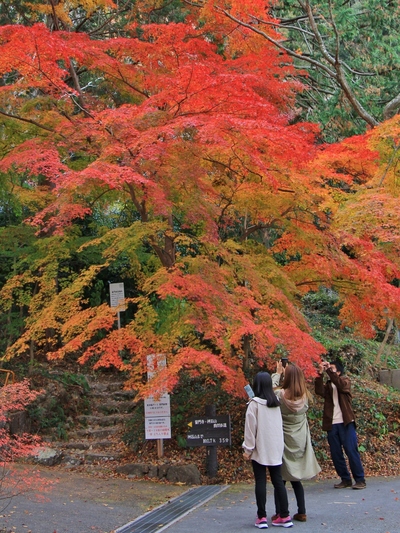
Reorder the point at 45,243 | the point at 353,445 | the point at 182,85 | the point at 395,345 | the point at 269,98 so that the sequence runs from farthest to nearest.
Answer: the point at 395,345 → the point at 269,98 → the point at 45,243 → the point at 182,85 → the point at 353,445

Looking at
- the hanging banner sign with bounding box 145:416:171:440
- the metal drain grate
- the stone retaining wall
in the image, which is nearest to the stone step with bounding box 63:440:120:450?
the hanging banner sign with bounding box 145:416:171:440

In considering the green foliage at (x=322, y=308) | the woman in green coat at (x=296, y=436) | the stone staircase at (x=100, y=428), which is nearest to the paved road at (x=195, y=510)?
the woman in green coat at (x=296, y=436)

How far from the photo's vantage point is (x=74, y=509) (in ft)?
21.3


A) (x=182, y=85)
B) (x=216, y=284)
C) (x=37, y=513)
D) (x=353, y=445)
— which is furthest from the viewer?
(x=182, y=85)

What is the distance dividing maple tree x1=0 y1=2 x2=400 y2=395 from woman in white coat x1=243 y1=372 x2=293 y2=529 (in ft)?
4.81

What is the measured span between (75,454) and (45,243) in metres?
3.53

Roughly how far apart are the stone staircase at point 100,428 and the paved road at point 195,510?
153cm

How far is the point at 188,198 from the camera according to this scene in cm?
843

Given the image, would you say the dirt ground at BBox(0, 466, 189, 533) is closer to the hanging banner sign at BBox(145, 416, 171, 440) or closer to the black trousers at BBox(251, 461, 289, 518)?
the hanging banner sign at BBox(145, 416, 171, 440)

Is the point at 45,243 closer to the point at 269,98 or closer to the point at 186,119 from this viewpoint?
the point at 186,119

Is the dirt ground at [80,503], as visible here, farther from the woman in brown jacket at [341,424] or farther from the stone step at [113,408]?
the stone step at [113,408]

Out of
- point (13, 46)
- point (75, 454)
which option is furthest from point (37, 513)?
point (13, 46)

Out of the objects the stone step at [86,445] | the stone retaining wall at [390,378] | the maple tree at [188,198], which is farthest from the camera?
the stone retaining wall at [390,378]

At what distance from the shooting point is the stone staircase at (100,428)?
31.6ft
